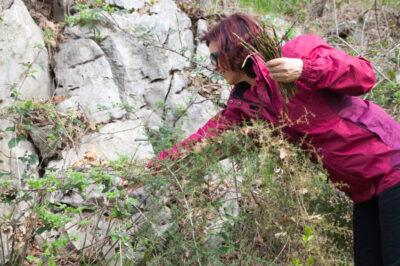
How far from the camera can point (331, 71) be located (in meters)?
2.40

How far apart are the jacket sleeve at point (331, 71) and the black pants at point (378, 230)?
52cm

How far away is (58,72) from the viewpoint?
16.6 feet

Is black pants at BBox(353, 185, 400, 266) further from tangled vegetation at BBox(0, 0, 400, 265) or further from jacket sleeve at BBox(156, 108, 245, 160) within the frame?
jacket sleeve at BBox(156, 108, 245, 160)

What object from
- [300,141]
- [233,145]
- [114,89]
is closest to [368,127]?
[300,141]

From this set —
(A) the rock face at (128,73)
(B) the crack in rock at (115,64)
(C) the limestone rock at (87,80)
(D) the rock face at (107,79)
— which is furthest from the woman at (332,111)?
(B) the crack in rock at (115,64)

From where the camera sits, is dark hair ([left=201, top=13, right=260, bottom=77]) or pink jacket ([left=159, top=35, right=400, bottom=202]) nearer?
pink jacket ([left=159, top=35, right=400, bottom=202])

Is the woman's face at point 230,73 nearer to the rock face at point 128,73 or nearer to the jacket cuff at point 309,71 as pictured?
the jacket cuff at point 309,71

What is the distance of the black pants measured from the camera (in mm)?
2604

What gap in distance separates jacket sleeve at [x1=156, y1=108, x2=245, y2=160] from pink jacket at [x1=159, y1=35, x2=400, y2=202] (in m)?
0.30

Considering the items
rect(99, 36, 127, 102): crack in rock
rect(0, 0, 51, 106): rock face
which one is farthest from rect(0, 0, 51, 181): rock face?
rect(99, 36, 127, 102): crack in rock

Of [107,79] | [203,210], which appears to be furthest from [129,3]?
[203,210]

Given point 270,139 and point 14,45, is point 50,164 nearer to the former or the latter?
point 14,45

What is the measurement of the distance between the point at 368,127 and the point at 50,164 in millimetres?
2521

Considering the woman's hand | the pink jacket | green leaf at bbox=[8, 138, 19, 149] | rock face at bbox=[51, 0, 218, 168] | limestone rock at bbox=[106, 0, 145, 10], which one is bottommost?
rock face at bbox=[51, 0, 218, 168]
